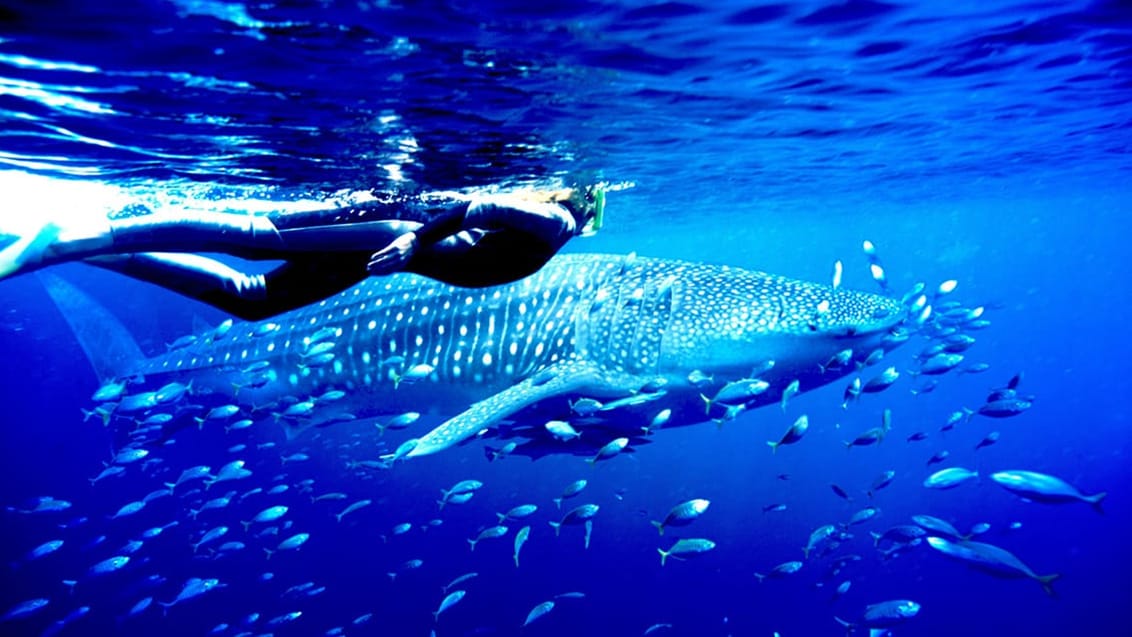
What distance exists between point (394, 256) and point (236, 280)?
4.56ft

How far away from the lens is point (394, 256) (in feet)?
14.1

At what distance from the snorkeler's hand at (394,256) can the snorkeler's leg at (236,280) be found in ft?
3.01

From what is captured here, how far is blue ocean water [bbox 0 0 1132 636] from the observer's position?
6.25 metres

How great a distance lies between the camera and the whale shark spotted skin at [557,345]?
7.61m

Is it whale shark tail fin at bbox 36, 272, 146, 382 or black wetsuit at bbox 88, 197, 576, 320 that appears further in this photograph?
whale shark tail fin at bbox 36, 272, 146, 382

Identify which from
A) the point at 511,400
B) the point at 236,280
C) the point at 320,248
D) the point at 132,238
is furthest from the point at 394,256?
the point at 511,400

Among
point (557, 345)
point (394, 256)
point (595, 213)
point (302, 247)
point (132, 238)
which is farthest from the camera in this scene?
point (557, 345)

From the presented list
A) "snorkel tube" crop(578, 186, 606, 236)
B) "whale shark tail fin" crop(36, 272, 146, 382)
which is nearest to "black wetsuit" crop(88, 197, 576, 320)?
"snorkel tube" crop(578, 186, 606, 236)

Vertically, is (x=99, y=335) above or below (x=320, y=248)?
Answer: below

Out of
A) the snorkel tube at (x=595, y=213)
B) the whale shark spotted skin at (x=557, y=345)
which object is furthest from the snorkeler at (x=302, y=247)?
the whale shark spotted skin at (x=557, y=345)

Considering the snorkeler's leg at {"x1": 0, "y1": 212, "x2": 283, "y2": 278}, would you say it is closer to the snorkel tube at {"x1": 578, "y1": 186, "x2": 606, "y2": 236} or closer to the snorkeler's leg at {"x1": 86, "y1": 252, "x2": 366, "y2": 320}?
the snorkeler's leg at {"x1": 86, "y1": 252, "x2": 366, "y2": 320}

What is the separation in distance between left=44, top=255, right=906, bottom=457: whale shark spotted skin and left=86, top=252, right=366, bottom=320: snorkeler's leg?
184 cm

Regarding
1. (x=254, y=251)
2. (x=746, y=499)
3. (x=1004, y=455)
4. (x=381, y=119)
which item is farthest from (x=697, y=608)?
(x=1004, y=455)

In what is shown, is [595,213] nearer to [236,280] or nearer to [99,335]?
[236,280]
